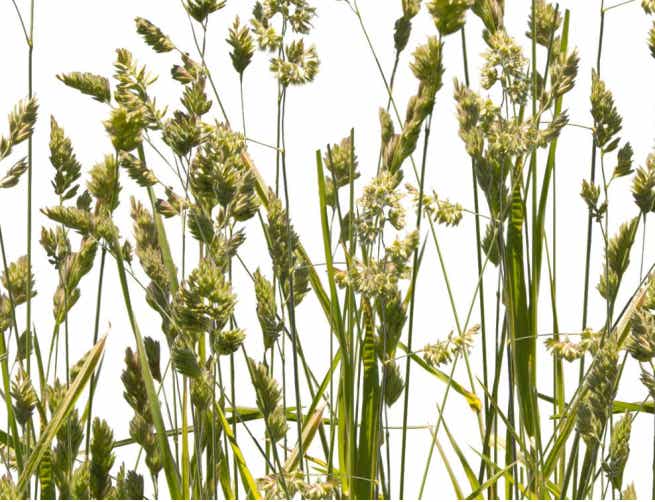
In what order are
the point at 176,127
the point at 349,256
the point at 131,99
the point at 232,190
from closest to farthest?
the point at 232,190, the point at 176,127, the point at 131,99, the point at 349,256

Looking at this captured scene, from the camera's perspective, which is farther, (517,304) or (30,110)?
(517,304)

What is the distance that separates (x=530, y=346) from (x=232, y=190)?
0.95 metres

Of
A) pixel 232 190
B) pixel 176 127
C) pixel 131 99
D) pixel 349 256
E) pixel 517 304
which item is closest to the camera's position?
pixel 232 190

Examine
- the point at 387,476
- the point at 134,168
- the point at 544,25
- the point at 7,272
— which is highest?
the point at 544,25

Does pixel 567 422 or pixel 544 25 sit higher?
pixel 544 25

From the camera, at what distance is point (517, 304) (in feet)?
8.19

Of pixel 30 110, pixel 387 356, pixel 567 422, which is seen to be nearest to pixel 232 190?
pixel 387 356

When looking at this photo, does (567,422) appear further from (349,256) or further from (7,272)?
(7,272)

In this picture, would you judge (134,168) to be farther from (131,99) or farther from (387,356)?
(387,356)

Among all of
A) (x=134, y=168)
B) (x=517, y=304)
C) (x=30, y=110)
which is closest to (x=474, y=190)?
(x=517, y=304)

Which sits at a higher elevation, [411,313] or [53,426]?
[411,313]

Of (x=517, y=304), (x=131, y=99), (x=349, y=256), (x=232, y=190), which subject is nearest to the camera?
(x=232, y=190)

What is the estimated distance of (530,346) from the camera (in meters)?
2.50

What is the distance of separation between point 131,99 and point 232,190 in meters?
0.40
